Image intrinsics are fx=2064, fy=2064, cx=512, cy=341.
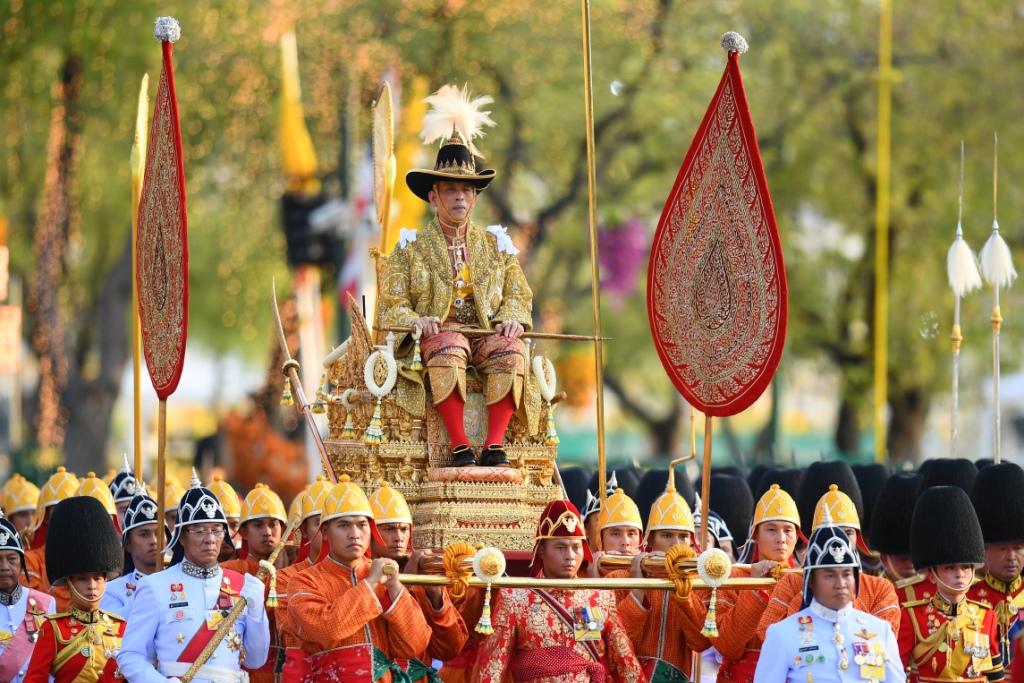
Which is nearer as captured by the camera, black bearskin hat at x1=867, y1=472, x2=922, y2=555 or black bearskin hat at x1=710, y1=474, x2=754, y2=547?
black bearskin hat at x1=867, y1=472, x2=922, y2=555

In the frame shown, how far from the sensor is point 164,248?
38.4 feet

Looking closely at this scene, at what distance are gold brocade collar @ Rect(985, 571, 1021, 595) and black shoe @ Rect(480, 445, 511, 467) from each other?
2.98 metres

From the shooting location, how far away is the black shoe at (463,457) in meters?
12.4

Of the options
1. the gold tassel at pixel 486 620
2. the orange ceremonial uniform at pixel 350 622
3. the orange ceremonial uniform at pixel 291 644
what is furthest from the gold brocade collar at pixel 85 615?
the gold tassel at pixel 486 620

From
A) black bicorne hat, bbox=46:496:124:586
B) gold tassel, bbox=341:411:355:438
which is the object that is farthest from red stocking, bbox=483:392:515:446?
black bicorne hat, bbox=46:496:124:586

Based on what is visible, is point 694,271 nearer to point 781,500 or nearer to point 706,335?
point 706,335

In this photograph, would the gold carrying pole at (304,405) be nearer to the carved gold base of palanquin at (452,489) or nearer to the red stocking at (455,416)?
the carved gold base of palanquin at (452,489)

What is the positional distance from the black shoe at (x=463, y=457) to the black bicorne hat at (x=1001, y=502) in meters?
2.99

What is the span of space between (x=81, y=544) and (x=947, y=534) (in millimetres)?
4582

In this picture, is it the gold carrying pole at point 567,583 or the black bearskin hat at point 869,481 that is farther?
the black bearskin hat at point 869,481

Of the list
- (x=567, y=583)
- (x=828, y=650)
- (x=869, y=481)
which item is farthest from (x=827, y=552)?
(x=869, y=481)

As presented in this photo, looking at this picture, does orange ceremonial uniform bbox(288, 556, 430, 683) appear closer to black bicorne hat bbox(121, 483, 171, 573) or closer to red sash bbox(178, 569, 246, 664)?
red sash bbox(178, 569, 246, 664)

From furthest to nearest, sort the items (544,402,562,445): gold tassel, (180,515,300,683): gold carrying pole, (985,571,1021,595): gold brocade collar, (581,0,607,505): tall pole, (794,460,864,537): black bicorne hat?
(794,460,864,537): black bicorne hat < (544,402,562,445): gold tassel < (581,0,607,505): tall pole < (985,571,1021,595): gold brocade collar < (180,515,300,683): gold carrying pole

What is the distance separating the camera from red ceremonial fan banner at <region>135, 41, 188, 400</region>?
37.3 ft
